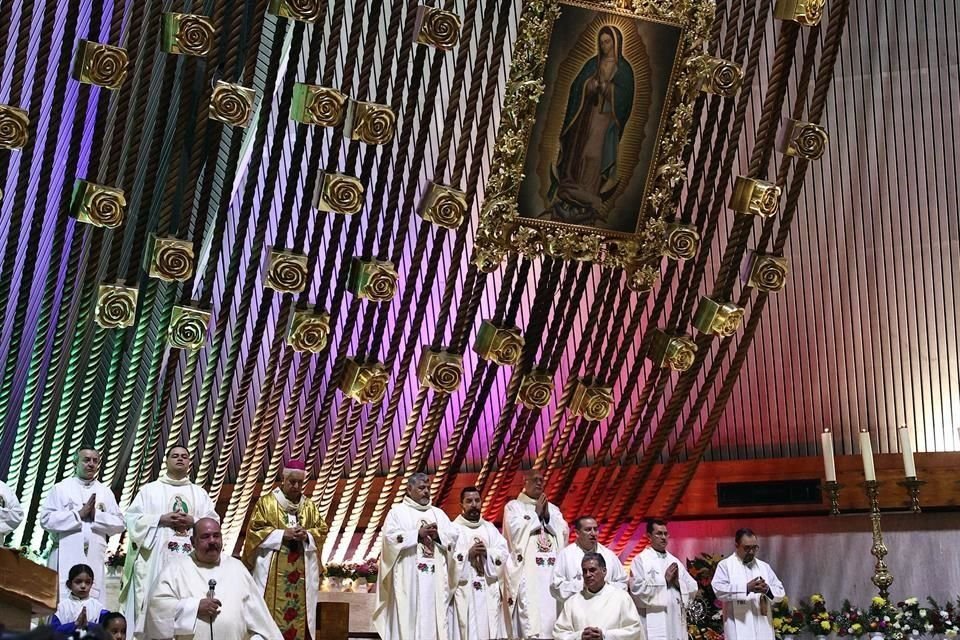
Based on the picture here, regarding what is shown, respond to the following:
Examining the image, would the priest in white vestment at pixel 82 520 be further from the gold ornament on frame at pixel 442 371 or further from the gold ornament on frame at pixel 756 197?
the gold ornament on frame at pixel 756 197

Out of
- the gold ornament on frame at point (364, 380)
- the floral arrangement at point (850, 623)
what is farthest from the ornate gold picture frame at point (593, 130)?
the floral arrangement at point (850, 623)

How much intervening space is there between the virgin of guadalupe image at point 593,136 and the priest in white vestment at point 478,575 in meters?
2.36

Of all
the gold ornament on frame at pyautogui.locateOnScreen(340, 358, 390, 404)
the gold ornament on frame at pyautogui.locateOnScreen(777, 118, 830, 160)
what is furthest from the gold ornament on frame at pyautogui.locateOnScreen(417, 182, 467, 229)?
the gold ornament on frame at pyautogui.locateOnScreen(777, 118, 830, 160)

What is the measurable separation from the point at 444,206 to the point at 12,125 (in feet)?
9.78

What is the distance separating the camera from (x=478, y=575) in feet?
32.4

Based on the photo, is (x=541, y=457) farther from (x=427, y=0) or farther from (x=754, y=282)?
(x=427, y=0)

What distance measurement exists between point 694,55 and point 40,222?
487 cm

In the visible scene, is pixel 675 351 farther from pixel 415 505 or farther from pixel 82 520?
pixel 82 520

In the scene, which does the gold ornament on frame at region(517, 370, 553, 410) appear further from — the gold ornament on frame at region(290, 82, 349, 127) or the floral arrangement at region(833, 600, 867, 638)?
the floral arrangement at region(833, 600, 867, 638)

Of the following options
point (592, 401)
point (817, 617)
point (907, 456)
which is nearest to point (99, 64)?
point (592, 401)

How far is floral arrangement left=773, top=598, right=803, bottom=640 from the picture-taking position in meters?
10.9

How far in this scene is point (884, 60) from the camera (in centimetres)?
1110

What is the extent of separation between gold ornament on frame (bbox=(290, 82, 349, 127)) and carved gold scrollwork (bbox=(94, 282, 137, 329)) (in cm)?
167

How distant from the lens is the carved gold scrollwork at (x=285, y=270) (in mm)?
9398
